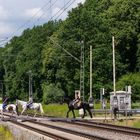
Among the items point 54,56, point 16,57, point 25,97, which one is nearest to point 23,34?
point 16,57

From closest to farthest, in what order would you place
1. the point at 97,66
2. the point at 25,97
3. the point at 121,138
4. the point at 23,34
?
the point at 121,138, the point at 97,66, the point at 25,97, the point at 23,34

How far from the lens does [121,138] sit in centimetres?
2559

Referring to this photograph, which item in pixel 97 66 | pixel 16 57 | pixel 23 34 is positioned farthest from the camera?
pixel 23 34

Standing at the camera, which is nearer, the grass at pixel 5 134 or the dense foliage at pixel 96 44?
the grass at pixel 5 134

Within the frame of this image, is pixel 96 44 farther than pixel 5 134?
Yes

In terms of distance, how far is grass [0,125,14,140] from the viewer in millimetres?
28097

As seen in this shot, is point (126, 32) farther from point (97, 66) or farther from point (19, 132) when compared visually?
point (19, 132)

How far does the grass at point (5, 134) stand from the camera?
28.1 meters

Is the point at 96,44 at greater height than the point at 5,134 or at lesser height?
greater

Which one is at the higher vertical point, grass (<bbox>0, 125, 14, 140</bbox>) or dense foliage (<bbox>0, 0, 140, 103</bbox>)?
dense foliage (<bbox>0, 0, 140, 103</bbox>)

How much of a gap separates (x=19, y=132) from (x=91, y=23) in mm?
72370

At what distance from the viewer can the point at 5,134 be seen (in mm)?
29828

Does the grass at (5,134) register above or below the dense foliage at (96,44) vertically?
below

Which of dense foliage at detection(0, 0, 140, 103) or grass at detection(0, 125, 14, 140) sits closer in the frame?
grass at detection(0, 125, 14, 140)
